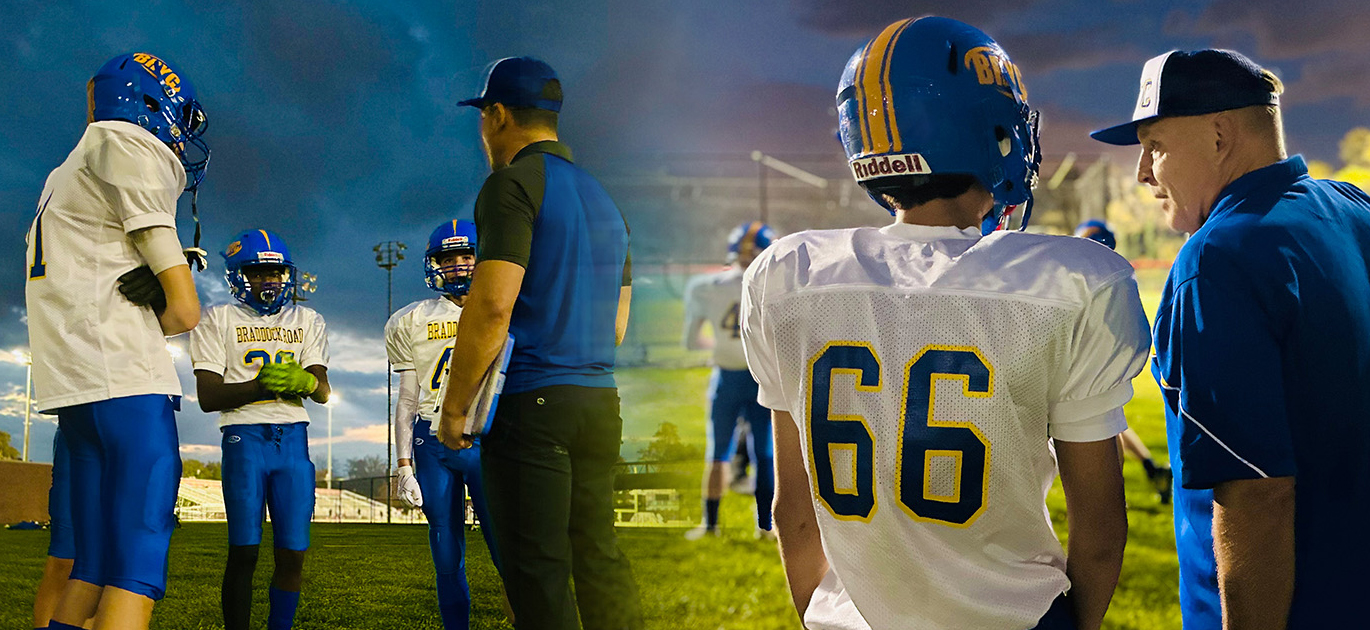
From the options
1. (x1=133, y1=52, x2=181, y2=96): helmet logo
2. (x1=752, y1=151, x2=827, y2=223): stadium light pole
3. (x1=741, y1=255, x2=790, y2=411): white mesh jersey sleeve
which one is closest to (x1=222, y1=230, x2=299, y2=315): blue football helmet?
(x1=133, y1=52, x2=181, y2=96): helmet logo

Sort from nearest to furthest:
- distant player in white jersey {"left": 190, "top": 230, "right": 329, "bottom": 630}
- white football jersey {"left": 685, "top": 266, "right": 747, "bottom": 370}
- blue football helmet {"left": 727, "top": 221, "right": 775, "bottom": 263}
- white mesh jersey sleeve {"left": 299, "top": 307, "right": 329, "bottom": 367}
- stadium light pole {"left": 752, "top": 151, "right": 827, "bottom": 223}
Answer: distant player in white jersey {"left": 190, "top": 230, "right": 329, "bottom": 630} → white mesh jersey sleeve {"left": 299, "top": 307, "right": 329, "bottom": 367} → white football jersey {"left": 685, "top": 266, "right": 747, "bottom": 370} → blue football helmet {"left": 727, "top": 221, "right": 775, "bottom": 263} → stadium light pole {"left": 752, "top": 151, "right": 827, "bottom": 223}

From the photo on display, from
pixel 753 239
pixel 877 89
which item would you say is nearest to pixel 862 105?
pixel 877 89

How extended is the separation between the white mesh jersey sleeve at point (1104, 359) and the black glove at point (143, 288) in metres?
1.87

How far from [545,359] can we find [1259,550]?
1225 mm

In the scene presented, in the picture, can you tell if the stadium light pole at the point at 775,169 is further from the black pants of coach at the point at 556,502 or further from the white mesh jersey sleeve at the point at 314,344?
the black pants of coach at the point at 556,502

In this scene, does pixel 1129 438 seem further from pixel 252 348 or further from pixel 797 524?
pixel 797 524

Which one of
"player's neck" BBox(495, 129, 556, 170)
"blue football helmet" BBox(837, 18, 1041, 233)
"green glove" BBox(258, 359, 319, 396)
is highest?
"player's neck" BBox(495, 129, 556, 170)

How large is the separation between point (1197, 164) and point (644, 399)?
291 centimetres

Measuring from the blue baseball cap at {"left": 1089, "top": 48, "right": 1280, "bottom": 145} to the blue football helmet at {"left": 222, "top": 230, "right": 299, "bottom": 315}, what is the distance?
11.1ft

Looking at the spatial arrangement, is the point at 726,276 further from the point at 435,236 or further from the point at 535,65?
the point at 535,65

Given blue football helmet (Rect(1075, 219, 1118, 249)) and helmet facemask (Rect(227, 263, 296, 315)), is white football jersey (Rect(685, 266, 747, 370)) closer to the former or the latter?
blue football helmet (Rect(1075, 219, 1118, 249))

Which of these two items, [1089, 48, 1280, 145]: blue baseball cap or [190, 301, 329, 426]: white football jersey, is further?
[190, 301, 329, 426]: white football jersey

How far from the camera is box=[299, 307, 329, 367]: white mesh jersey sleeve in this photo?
12.2 feet

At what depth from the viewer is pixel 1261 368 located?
3.49 feet
